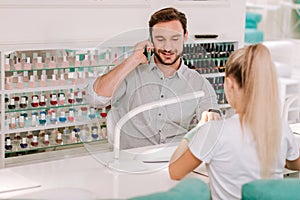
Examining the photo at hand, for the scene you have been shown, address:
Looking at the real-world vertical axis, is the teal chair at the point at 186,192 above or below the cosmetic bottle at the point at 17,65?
below

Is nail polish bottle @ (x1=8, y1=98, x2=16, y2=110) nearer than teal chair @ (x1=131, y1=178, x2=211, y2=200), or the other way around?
teal chair @ (x1=131, y1=178, x2=211, y2=200)

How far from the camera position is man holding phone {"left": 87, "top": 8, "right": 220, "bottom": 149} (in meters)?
2.29

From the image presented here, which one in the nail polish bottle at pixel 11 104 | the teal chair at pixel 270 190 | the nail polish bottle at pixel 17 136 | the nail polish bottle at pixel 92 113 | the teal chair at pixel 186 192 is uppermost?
the nail polish bottle at pixel 92 113

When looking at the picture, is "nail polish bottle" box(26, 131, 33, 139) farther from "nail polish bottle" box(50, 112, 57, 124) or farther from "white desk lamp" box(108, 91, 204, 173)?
"white desk lamp" box(108, 91, 204, 173)

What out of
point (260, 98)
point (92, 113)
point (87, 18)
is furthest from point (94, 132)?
point (87, 18)

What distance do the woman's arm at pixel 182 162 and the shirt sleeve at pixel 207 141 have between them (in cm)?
3

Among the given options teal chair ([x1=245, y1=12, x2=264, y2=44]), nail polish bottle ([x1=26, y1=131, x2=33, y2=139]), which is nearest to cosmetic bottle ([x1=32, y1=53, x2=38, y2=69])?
nail polish bottle ([x1=26, y1=131, x2=33, y2=139])

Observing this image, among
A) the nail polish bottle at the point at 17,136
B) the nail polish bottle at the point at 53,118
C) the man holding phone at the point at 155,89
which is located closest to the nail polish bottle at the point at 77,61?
the nail polish bottle at the point at 53,118

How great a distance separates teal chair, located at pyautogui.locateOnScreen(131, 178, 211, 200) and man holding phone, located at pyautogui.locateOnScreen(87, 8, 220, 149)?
24.0 inches

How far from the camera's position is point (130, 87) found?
92.5 inches

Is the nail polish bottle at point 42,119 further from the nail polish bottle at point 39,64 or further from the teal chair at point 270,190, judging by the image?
the teal chair at point 270,190

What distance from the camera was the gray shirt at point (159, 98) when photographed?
7.64 ft

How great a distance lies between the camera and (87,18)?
3.97 metres

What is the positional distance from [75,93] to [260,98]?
1.45 m
